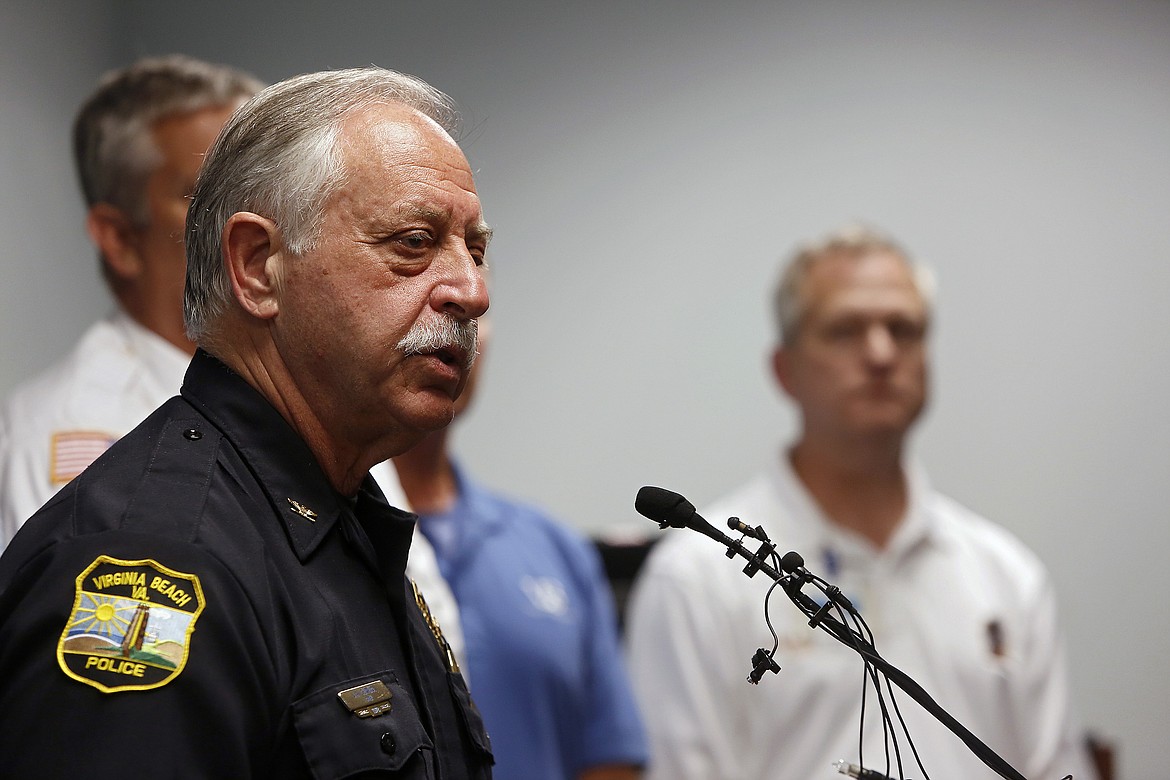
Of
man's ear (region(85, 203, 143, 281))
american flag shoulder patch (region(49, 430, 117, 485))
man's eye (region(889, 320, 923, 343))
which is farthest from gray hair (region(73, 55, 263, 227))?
man's eye (region(889, 320, 923, 343))

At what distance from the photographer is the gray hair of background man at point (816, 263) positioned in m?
2.65

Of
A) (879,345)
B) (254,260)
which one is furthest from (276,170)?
(879,345)

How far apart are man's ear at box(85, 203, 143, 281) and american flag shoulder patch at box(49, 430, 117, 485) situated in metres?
0.31

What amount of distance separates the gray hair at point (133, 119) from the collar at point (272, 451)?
0.75m

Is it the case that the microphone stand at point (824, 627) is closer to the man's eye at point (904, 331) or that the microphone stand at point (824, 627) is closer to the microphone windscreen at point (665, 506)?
the microphone windscreen at point (665, 506)

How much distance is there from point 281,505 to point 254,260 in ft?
0.73

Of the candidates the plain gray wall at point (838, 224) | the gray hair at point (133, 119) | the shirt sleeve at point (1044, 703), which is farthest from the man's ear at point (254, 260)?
the plain gray wall at point (838, 224)

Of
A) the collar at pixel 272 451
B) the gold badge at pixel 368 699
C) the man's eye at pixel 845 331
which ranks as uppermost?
the man's eye at pixel 845 331

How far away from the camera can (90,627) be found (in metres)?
0.84

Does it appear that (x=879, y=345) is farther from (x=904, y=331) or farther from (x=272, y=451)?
(x=272, y=451)

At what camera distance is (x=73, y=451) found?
4.91 ft

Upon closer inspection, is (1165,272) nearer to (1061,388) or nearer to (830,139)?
(1061,388)

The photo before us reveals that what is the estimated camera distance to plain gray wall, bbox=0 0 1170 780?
3.55m

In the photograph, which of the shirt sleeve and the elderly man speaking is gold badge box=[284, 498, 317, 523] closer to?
the elderly man speaking
